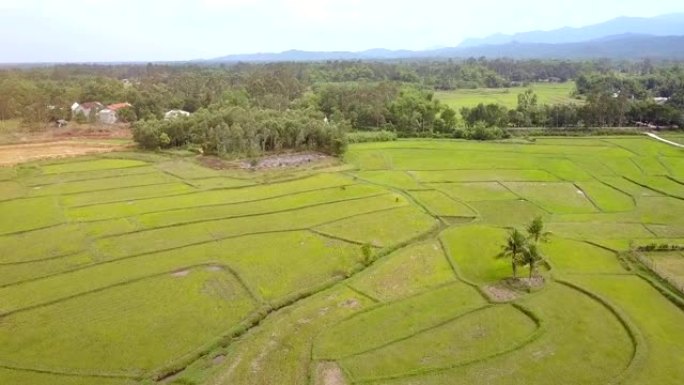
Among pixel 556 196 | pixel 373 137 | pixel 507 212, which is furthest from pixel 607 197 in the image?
pixel 373 137

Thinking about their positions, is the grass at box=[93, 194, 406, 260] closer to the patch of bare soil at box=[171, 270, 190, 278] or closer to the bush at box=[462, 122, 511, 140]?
the patch of bare soil at box=[171, 270, 190, 278]

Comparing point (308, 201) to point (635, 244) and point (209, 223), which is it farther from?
point (635, 244)

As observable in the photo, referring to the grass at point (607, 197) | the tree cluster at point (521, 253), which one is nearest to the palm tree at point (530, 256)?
the tree cluster at point (521, 253)

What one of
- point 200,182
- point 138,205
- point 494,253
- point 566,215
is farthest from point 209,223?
point 566,215

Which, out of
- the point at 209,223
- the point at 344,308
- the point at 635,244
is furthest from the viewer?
the point at 209,223

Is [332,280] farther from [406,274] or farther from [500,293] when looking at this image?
[500,293]

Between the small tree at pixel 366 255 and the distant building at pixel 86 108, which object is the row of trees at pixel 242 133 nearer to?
the distant building at pixel 86 108
